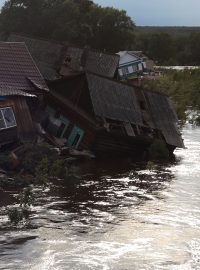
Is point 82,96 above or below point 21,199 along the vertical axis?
above

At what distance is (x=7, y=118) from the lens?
971 inches

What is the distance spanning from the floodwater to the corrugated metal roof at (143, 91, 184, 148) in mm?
5026

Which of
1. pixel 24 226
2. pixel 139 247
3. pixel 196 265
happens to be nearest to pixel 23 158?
pixel 24 226

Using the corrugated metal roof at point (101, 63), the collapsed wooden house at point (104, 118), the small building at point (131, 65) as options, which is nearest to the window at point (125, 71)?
the small building at point (131, 65)

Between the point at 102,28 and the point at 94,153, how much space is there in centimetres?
5299

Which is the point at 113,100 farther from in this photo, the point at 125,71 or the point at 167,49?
the point at 167,49

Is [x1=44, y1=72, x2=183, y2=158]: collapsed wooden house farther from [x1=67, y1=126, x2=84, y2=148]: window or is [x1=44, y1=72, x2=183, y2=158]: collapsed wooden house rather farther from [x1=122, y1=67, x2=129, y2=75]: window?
[x1=122, y1=67, x2=129, y2=75]: window

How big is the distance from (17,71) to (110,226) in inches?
525

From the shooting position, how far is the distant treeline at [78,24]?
69375mm

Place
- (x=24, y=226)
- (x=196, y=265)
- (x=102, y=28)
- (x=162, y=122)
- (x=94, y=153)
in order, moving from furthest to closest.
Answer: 1. (x=102, y=28)
2. (x=162, y=122)
3. (x=94, y=153)
4. (x=24, y=226)
5. (x=196, y=265)

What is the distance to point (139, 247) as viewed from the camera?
1582 cm

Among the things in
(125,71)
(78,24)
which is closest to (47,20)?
(78,24)

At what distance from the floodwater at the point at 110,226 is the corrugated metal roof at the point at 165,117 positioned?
503cm

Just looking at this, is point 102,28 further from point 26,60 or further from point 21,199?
point 21,199
